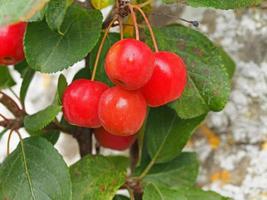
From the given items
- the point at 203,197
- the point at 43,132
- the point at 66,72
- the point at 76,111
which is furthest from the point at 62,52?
the point at 66,72

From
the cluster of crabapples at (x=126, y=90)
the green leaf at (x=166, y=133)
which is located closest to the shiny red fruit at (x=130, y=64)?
the cluster of crabapples at (x=126, y=90)

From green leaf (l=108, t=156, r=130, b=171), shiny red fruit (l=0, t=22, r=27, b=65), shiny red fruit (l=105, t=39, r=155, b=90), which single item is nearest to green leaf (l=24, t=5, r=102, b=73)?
shiny red fruit (l=0, t=22, r=27, b=65)

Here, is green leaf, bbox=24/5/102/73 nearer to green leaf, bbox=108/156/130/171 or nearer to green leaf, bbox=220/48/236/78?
green leaf, bbox=220/48/236/78

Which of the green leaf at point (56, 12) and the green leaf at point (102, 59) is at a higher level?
the green leaf at point (56, 12)

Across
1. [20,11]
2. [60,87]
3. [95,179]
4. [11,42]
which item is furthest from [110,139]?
[20,11]

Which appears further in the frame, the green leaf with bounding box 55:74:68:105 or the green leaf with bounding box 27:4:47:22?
the green leaf with bounding box 55:74:68:105

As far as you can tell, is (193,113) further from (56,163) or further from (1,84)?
(1,84)

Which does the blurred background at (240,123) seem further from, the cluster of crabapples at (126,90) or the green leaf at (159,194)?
the cluster of crabapples at (126,90)

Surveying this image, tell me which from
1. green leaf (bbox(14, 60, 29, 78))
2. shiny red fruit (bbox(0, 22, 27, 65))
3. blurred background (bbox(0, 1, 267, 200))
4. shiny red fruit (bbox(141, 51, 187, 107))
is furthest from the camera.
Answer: blurred background (bbox(0, 1, 267, 200))
